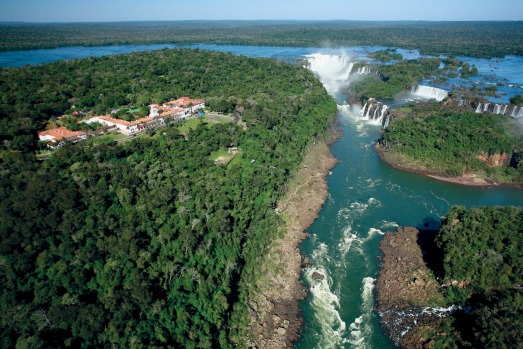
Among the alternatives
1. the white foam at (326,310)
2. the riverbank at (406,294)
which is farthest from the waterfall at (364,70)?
the white foam at (326,310)

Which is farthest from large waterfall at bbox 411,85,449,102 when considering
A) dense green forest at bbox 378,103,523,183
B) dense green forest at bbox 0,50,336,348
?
dense green forest at bbox 0,50,336,348

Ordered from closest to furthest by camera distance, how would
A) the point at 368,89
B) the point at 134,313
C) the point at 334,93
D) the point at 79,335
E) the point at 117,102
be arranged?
the point at 79,335
the point at 134,313
the point at 117,102
the point at 368,89
the point at 334,93

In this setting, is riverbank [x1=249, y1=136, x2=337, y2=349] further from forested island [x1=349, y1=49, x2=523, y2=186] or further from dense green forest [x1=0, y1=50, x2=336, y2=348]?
forested island [x1=349, y1=49, x2=523, y2=186]

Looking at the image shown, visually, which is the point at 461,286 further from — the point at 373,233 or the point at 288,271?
the point at 288,271

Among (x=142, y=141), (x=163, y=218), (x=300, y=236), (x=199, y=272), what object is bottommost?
(x=300, y=236)

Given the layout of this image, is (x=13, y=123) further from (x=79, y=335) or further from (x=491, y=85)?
(x=491, y=85)

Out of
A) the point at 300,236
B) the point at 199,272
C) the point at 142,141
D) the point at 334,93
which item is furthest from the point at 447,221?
the point at 334,93
